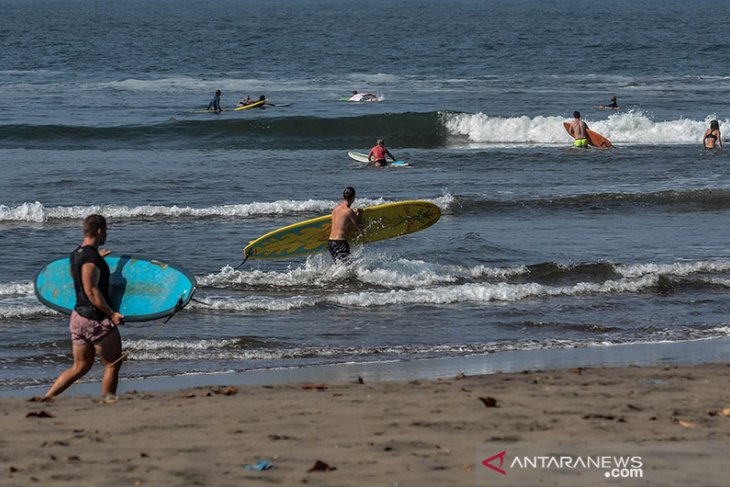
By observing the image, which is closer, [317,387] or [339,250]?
[317,387]

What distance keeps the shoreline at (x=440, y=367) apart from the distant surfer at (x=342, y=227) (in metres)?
3.80

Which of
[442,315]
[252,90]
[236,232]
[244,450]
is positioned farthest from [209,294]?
[252,90]

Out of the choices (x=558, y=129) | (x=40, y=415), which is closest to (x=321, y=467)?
(x=40, y=415)

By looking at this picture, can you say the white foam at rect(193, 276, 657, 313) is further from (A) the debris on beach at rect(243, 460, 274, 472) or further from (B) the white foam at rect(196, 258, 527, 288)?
(A) the debris on beach at rect(243, 460, 274, 472)

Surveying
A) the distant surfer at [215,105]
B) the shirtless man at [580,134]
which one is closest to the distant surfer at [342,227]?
the shirtless man at [580,134]

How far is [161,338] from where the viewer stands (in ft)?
37.1

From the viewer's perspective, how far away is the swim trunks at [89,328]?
25.0 feet

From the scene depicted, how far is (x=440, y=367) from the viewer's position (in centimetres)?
998

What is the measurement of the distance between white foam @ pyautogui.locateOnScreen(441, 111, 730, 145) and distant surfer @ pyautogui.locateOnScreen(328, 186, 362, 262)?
16.6m

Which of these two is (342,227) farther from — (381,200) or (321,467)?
(321,467)

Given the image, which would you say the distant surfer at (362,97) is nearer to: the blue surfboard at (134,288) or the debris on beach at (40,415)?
the blue surfboard at (134,288)

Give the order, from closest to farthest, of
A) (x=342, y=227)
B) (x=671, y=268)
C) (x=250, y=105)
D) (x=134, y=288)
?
(x=134, y=288) → (x=342, y=227) → (x=671, y=268) → (x=250, y=105)

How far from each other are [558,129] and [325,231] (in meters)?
17.5

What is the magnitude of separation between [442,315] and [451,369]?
2631 millimetres
